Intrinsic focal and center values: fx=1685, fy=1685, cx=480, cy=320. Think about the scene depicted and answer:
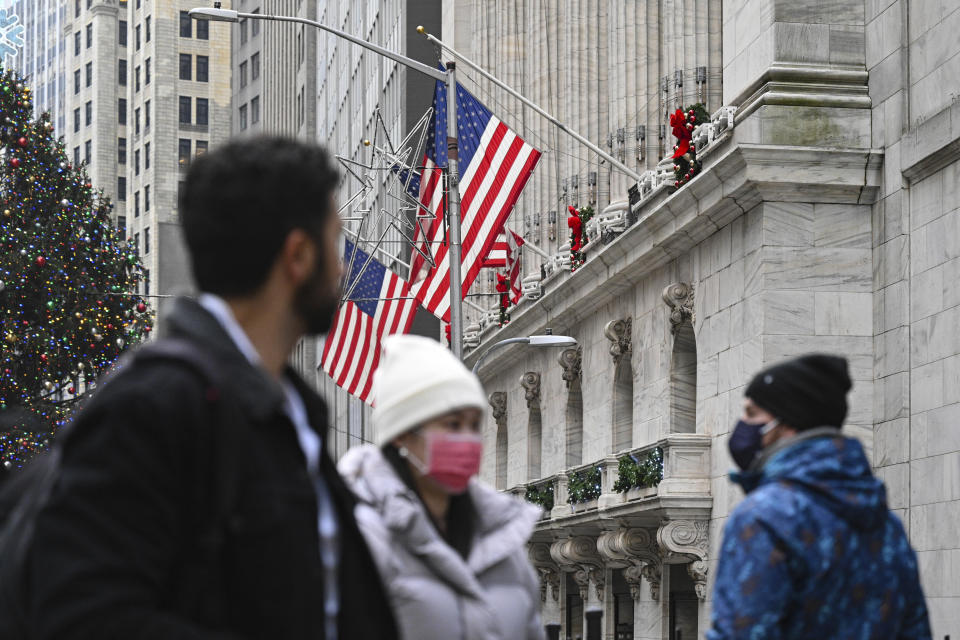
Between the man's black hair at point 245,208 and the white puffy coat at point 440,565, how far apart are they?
1887mm

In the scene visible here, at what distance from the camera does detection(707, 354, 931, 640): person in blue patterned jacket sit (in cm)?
519

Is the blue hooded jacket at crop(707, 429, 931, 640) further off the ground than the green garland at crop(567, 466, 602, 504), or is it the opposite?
the green garland at crop(567, 466, 602, 504)

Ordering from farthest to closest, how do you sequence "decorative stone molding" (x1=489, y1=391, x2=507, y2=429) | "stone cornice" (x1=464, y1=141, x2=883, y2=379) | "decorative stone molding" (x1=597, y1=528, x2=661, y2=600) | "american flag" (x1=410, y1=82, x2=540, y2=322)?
"decorative stone molding" (x1=489, y1=391, x2=507, y2=429)
"decorative stone molding" (x1=597, y1=528, x2=661, y2=600)
"american flag" (x1=410, y1=82, x2=540, y2=322)
"stone cornice" (x1=464, y1=141, x2=883, y2=379)

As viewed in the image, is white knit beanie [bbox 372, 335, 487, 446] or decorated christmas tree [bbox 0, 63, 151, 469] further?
decorated christmas tree [bbox 0, 63, 151, 469]

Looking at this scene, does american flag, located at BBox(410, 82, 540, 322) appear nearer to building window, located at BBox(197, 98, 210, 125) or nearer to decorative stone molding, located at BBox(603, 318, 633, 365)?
decorative stone molding, located at BBox(603, 318, 633, 365)

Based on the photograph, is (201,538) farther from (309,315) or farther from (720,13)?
(720,13)

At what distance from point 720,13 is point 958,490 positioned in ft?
39.1

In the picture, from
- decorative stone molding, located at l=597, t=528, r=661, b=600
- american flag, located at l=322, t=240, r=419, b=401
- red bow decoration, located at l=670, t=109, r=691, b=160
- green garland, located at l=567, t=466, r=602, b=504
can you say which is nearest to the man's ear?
red bow decoration, located at l=670, t=109, r=691, b=160

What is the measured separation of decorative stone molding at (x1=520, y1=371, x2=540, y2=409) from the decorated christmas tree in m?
8.48

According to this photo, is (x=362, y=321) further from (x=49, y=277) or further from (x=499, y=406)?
(x=499, y=406)

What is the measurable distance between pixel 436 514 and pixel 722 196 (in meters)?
17.8

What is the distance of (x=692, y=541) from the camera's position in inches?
955

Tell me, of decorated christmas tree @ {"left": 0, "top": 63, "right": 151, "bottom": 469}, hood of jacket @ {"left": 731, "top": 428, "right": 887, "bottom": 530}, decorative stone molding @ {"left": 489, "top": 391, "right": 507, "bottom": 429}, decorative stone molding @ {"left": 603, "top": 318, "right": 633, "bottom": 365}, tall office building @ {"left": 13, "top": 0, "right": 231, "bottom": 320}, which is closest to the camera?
hood of jacket @ {"left": 731, "top": 428, "right": 887, "bottom": 530}

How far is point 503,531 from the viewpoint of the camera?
528 centimetres
